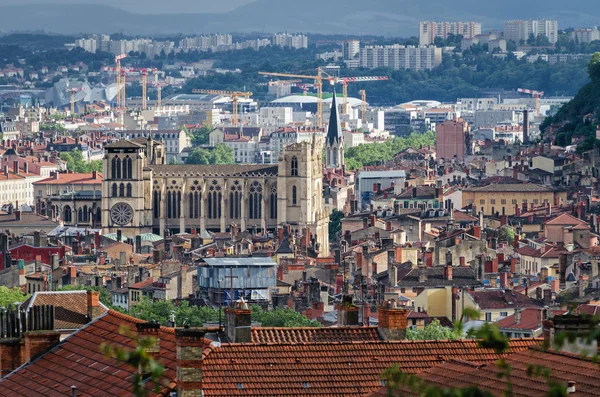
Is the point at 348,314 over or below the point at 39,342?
over

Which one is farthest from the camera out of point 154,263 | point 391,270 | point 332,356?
point 154,263

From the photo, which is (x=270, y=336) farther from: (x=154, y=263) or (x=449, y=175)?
(x=449, y=175)

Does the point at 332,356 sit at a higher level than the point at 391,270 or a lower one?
higher

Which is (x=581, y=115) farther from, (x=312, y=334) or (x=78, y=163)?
(x=312, y=334)

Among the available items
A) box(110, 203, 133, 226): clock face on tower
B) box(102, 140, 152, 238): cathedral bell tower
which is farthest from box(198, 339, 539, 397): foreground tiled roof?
box(110, 203, 133, 226): clock face on tower

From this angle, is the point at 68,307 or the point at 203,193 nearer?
the point at 68,307

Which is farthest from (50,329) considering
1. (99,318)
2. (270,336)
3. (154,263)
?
(154,263)

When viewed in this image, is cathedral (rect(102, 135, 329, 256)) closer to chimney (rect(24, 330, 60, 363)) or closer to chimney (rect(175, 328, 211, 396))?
chimney (rect(24, 330, 60, 363))

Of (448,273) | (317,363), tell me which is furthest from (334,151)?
(317,363)
